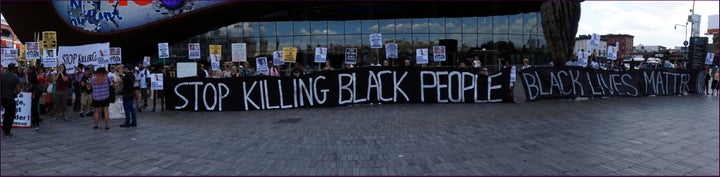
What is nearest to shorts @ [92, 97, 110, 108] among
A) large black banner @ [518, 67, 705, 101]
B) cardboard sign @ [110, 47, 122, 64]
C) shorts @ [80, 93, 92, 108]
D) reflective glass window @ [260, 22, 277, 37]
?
shorts @ [80, 93, 92, 108]

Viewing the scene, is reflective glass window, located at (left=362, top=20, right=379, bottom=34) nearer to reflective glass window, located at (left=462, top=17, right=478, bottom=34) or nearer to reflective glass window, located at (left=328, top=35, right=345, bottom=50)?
reflective glass window, located at (left=328, top=35, right=345, bottom=50)

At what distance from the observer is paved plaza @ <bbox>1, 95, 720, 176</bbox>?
5.65 m

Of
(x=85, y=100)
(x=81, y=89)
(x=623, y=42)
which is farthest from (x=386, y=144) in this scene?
(x=623, y=42)

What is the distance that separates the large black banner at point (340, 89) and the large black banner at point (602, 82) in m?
1.12

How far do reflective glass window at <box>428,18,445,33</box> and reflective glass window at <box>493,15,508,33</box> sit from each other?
3711 mm

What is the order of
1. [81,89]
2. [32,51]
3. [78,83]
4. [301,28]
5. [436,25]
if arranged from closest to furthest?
[81,89], [78,83], [32,51], [301,28], [436,25]

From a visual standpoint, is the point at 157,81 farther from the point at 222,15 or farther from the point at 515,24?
the point at 515,24

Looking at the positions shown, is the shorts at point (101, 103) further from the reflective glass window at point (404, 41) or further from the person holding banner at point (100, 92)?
the reflective glass window at point (404, 41)

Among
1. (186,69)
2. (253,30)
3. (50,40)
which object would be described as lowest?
(186,69)

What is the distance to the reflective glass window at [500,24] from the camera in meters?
33.5

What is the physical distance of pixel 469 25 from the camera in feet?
109

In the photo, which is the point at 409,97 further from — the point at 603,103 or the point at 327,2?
the point at 327,2

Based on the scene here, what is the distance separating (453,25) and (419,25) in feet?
7.68

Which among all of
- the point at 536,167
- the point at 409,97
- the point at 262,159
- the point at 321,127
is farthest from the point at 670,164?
the point at 409,97
